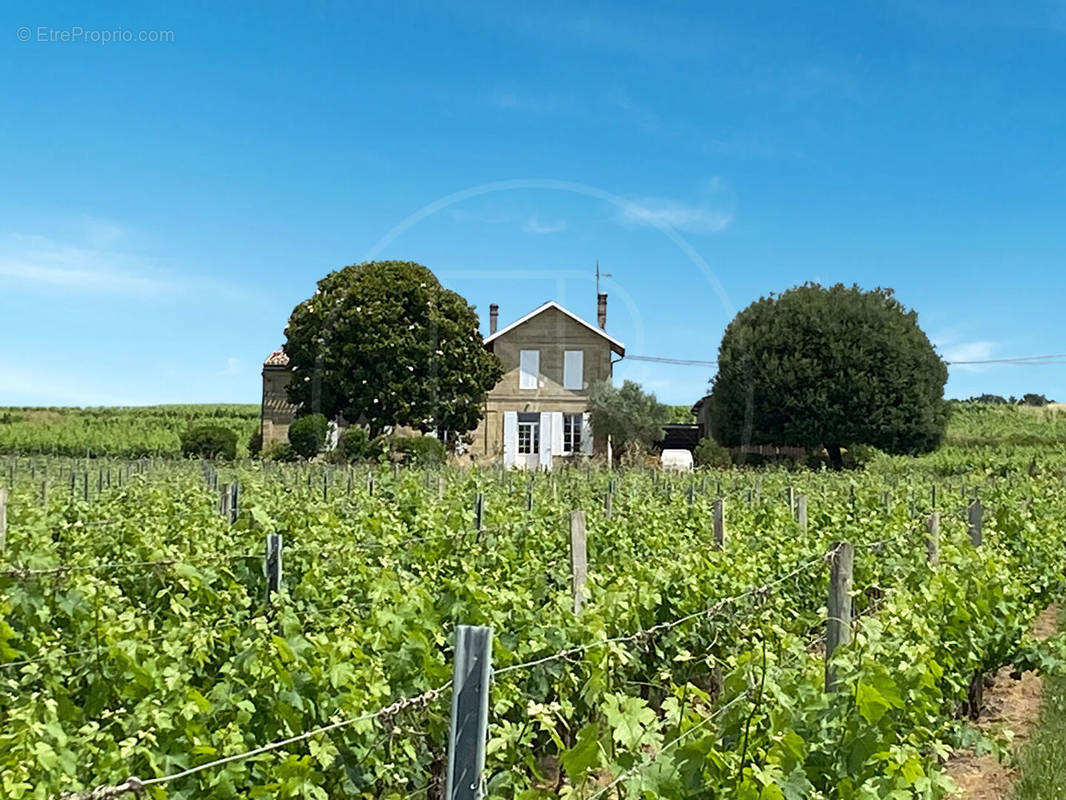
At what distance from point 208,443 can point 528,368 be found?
38.2 feet

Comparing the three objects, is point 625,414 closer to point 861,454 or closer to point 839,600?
point 861,454

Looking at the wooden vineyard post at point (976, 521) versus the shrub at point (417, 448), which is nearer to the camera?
the wooden vineyard post at point (976, 521)

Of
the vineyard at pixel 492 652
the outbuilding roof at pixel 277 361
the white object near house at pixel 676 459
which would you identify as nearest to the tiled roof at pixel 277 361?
the outbuilding roof at pixel 277 361

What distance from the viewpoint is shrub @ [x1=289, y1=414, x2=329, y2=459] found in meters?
31.4

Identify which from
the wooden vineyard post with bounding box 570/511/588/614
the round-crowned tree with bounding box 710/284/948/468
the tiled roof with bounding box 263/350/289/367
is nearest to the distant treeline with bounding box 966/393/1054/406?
the round-crowned tree with bounding box 710/284/948/468

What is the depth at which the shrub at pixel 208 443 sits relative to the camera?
114 feet

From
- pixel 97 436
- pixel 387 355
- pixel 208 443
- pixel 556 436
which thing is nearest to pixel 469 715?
pixel 387 355

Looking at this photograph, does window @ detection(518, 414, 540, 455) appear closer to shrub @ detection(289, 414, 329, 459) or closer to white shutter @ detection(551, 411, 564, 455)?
white shutter @ detection(551, 411, 564, 455)

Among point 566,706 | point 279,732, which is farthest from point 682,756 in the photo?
point 279,732

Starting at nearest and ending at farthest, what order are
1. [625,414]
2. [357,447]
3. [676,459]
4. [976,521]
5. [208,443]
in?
[976,521], [357,447], [208,443], [676,459], [625,414]

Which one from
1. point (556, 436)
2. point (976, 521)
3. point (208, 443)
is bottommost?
point (976, 521)

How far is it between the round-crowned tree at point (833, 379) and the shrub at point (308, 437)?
1606 centimetres

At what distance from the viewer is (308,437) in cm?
3138

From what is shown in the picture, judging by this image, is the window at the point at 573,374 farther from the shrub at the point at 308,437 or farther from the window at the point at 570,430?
the shrub at the point at 308,437
